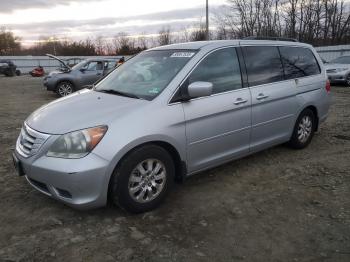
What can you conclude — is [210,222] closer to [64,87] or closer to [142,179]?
[142,179]

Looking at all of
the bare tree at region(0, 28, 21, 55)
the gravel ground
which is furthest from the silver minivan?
the bare tree at region(0, 28, 21, 55)

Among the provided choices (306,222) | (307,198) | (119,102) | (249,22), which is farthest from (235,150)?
(249,22)

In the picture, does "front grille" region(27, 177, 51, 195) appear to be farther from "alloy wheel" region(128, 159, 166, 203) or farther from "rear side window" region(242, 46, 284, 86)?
"rear side window" region(242, 46, 284, 86)

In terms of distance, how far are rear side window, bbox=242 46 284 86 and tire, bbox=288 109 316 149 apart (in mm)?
857

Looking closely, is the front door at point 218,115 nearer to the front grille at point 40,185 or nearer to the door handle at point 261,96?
the door handle at point 261,96

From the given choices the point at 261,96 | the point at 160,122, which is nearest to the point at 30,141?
the point at 160,122

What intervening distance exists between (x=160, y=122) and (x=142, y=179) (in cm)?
62

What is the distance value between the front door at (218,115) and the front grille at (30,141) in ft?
5.03

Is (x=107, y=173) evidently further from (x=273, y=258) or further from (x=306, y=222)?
(x=306, y=222)

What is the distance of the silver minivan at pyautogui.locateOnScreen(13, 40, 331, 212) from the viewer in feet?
11.6

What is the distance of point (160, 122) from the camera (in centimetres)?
383

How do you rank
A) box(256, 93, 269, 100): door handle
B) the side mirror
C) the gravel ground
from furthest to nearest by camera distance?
box(256, 93, 269, 100): door handle → the side mirror → the gravel ground

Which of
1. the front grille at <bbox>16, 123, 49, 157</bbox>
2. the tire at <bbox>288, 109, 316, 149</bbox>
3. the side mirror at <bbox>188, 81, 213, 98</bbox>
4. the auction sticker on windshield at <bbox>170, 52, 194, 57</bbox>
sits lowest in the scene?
the tire at <bbox>288, 109, 316, 149</bbox>

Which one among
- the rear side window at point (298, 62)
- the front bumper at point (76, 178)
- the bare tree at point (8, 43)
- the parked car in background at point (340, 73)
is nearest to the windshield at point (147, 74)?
the front bumper at point (76, 178)
